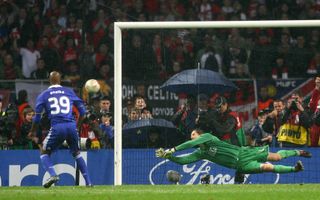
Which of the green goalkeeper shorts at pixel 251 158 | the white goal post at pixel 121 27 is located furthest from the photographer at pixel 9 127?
the green goalkeeper shorts at pixel 251 158

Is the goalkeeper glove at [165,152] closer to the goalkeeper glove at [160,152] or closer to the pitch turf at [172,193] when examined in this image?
the goalkeeper glove at [160,152]

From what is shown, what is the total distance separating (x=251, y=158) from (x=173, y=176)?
1.42 m

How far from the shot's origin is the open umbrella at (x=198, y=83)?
19.5 m

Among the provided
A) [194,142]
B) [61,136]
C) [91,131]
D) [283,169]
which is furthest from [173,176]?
[61,136]

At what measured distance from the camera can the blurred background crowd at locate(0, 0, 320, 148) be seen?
20.0 m

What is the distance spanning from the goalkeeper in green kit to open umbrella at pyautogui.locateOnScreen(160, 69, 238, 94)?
0.86 m

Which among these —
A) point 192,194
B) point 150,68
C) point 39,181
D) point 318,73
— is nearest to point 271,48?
point 318,73

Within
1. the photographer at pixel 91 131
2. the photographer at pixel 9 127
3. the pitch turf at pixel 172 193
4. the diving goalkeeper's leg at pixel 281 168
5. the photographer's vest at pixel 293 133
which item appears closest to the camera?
the pitch turf at pixel 172 193

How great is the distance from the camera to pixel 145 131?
19.5 m

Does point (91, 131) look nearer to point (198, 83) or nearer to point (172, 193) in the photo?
point (198, 83)

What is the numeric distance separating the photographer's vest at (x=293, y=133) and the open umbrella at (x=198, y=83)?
1163mm

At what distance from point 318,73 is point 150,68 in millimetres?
3196

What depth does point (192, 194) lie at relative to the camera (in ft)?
47.7

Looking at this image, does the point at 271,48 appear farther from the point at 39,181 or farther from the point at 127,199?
the point at 127,199
